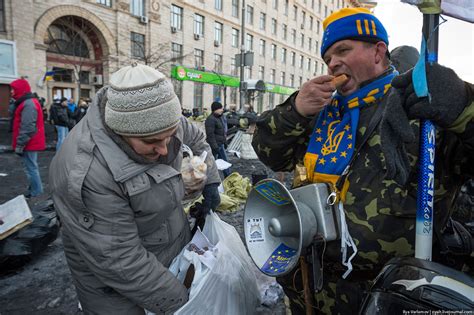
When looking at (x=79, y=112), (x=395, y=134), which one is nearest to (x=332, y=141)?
(x=395, y=134)

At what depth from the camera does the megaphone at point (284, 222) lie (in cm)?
116

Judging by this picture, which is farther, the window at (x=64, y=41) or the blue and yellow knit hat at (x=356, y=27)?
the window at (x=64, y=41)

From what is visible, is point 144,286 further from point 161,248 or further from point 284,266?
point 284,266

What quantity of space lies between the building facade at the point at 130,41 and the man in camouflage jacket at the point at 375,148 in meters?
10.8

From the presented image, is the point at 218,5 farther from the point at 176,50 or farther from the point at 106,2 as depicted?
the point at 106,2

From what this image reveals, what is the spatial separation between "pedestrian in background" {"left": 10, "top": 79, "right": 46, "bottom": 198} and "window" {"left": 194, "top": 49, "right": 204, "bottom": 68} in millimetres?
22234

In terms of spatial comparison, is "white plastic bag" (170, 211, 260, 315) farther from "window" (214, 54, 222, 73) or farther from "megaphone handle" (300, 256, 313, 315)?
"window" (214, 54, 222, 73)

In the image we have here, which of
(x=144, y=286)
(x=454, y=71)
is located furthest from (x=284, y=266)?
(x=454, y=71)

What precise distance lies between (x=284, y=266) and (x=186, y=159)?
92 cm

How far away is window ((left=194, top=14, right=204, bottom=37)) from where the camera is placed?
26.3m

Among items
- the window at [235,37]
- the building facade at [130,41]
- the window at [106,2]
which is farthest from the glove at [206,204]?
the window at [235,37]

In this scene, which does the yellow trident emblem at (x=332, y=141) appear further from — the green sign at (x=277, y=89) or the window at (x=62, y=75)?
the green sign at (x=277, y=89)

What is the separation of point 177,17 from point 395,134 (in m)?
26.9

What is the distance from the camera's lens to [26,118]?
4.81 m
